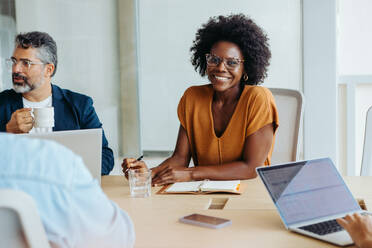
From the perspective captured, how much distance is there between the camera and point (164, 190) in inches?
70.2

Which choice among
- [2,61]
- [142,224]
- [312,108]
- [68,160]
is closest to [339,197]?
[142,224]

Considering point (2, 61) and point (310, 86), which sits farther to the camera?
point (2, 61)

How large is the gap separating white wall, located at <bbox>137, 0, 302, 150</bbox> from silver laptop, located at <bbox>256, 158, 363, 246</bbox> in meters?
2.13

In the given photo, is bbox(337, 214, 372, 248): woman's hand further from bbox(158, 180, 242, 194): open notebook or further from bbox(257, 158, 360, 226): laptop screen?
bbox(158, 180, 242, 194): open notebook

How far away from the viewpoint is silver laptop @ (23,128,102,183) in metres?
1.48

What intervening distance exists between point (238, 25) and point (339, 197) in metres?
1.24

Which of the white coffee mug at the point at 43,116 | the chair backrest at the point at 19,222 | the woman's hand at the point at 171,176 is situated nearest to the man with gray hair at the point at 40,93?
the white coffee mug at the point at 43,116

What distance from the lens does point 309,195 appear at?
53.1 inches

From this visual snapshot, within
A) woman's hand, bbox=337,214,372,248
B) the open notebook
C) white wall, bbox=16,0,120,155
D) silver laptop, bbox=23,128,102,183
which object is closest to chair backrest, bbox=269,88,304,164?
the open notebook

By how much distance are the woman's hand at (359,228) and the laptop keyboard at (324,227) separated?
57 mm

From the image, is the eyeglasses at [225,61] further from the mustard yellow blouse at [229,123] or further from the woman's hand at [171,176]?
the woman's hand at [171,176]

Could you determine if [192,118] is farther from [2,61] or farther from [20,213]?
[2,61]

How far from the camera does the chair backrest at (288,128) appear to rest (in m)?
2.32

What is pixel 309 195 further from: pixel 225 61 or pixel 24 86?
pixel 24 86
